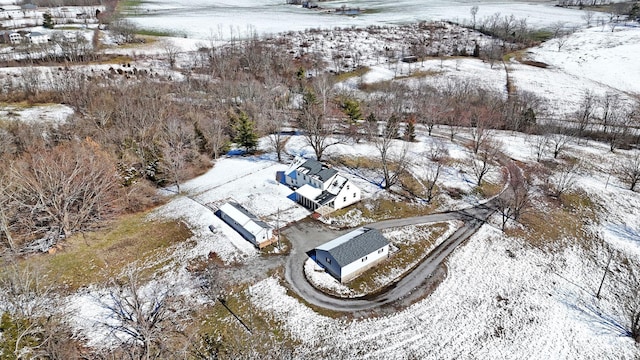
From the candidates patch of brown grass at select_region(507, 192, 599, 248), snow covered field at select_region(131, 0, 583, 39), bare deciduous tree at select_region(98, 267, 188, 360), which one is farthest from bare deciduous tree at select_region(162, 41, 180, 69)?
patch of brown grass at select_region(507, 192, 599, 248)

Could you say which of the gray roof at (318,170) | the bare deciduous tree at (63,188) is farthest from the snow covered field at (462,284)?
the bare deciduous tree at (63,188)

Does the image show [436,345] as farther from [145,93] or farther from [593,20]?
[593,20]

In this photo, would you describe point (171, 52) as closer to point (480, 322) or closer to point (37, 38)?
point (37, 38)

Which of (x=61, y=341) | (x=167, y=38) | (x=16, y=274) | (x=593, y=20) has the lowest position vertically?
(x=61, y=341)

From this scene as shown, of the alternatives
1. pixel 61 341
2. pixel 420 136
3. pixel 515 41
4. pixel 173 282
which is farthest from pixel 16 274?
pixel 515 41

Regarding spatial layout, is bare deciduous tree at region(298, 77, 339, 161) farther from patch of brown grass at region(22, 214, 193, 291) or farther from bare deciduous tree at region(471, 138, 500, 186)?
patch of brown grass at region(22, 214, 193, 291)
